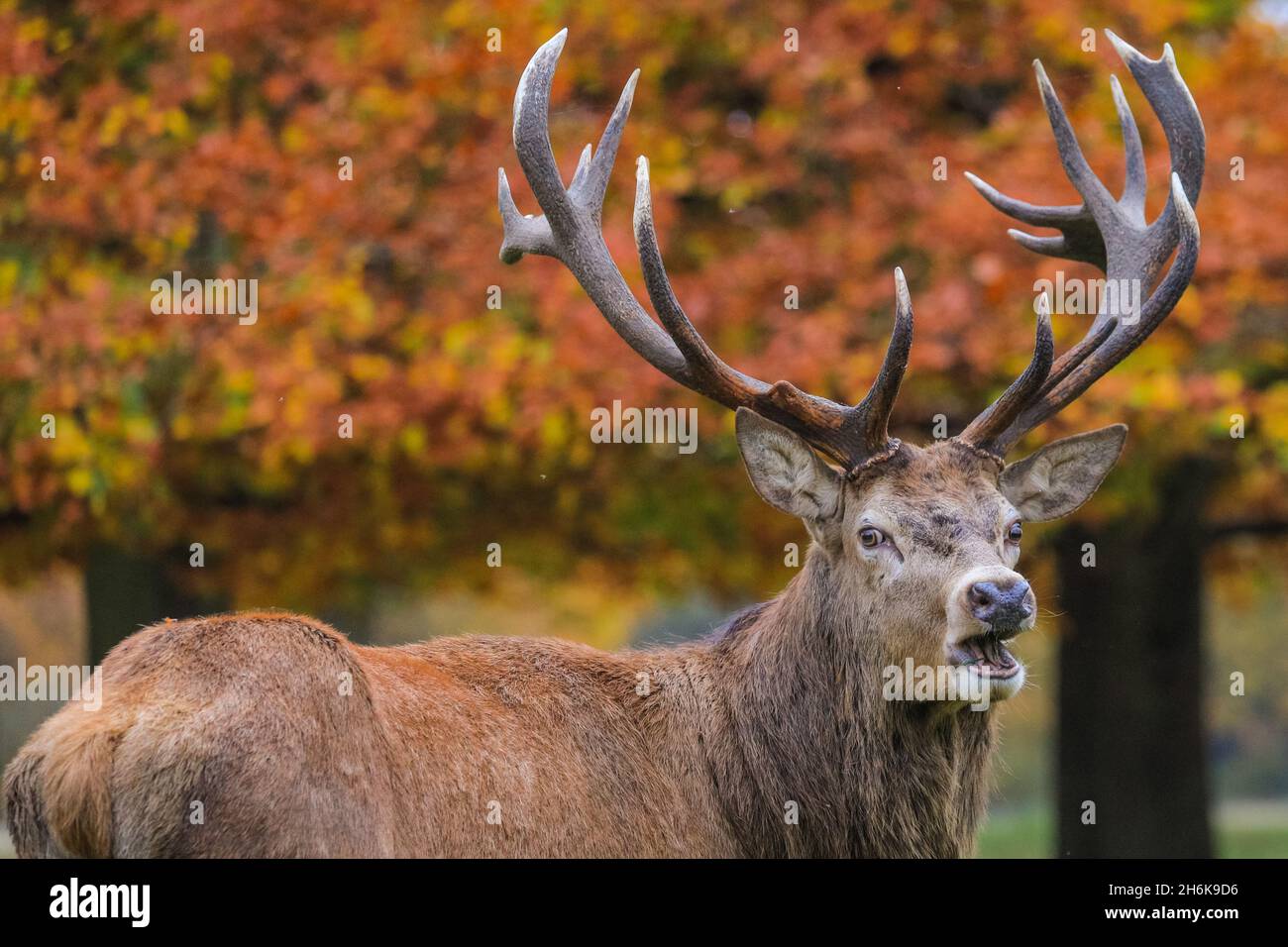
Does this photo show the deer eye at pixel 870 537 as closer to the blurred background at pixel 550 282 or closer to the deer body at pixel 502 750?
the deer body at pixel 502 750

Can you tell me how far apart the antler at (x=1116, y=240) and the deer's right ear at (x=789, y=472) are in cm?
51

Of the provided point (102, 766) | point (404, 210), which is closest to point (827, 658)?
point (102, 766)

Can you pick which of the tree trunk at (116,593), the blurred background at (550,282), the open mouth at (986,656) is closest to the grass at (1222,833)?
the blurred background at (550,282)

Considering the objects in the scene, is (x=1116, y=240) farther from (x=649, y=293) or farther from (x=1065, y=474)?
(x=649, y=293)

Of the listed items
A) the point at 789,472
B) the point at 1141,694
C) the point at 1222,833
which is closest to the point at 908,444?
the point at 789,472

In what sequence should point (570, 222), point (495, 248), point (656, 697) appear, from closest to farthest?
point (656, 697) → point (570, 222) → point (495, 248)

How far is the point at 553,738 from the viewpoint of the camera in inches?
201

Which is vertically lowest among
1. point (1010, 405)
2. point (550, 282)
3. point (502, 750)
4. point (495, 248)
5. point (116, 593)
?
point (502, 750)

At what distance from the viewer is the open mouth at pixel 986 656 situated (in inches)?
194

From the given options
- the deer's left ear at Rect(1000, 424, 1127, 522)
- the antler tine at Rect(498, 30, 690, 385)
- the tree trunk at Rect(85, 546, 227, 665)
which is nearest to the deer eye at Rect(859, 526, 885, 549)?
the deer's left ear at Rect(1000, 424, 1127, 522)

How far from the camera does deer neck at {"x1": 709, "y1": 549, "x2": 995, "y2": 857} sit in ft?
17.2

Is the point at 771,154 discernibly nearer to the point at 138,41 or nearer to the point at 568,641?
the point at 138,41

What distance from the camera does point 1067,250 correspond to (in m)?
6.99

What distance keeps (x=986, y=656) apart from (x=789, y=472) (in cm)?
100
